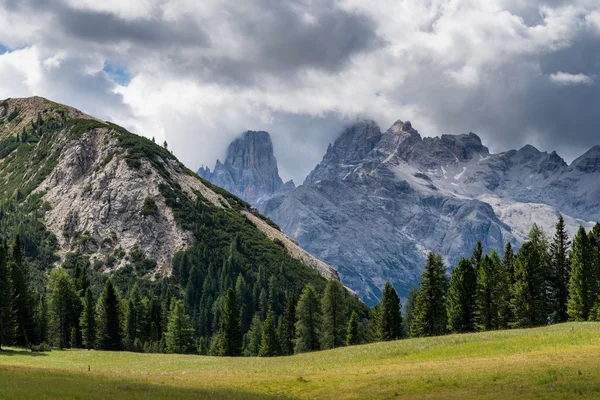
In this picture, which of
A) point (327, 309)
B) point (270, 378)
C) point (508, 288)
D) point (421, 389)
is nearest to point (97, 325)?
point (327, 309)

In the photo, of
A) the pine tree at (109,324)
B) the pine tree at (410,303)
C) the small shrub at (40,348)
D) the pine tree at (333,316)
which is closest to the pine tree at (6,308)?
the small shrub at (40,348)

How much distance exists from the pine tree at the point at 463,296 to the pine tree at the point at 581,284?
52.7 ft

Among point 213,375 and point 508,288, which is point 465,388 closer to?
point 213,375

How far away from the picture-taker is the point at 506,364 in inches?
1795

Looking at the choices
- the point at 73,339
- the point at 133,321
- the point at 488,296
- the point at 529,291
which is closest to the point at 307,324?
the point at 488,296

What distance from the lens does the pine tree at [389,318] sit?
374 feet

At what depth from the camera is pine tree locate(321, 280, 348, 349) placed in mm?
108562

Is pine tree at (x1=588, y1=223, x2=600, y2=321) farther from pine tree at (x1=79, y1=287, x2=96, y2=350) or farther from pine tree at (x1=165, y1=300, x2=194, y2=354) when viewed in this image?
pine tree at (x1=79, y1=287, x2=96, y2=350)

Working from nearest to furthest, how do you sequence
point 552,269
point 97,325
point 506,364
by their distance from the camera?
point 506,364, point 552,269, point 97,325

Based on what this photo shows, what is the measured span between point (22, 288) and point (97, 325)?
17324 mm

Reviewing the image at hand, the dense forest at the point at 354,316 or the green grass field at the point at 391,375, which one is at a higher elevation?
Answer: the dense forest at the point at 354,316

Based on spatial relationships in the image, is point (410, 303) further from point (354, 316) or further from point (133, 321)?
point (133, 321)

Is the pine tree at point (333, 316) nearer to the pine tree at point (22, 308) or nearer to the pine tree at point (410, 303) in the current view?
the pine tree at point (410, 303)

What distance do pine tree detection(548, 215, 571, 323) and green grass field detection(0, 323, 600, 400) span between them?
31443 mm
